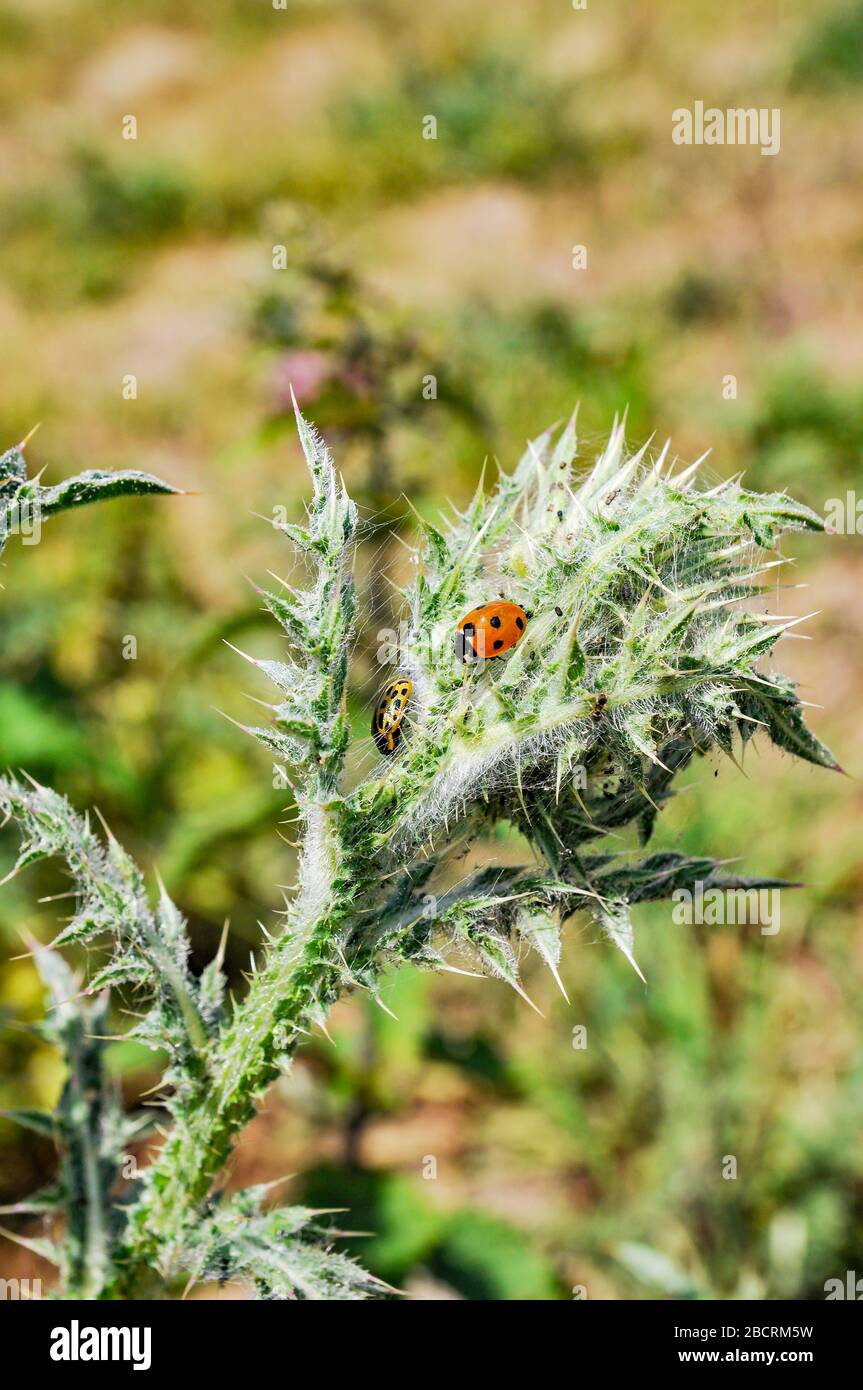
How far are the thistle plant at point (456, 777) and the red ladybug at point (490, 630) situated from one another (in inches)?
1.0

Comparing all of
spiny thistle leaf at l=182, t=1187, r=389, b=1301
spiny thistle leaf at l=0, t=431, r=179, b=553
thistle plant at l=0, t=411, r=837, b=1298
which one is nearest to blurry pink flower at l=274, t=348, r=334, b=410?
thistle plant at l=0, t=411, r=837, b=1298

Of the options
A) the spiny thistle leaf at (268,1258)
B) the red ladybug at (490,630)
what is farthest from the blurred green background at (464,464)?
the spiny thistle leaf at (268,1258)

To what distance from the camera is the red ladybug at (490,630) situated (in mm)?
1408

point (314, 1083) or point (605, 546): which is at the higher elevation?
point (605, 546)

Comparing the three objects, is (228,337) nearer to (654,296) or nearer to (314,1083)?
(654,296)

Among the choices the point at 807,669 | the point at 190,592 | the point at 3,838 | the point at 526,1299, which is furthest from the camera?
the point at 807,669

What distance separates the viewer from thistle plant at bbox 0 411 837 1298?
55.6 inches

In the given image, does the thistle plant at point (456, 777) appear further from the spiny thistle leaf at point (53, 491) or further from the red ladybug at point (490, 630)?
the spiny thistle leaf at point (53, 491)

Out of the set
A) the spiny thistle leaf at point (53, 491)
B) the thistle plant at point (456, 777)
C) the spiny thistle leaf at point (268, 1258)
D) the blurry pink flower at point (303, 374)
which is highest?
the blurry pink flower at point (303, 374)

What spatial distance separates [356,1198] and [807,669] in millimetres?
3842

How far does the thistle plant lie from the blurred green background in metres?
0.24

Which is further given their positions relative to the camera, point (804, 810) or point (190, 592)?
point (190, 592)
